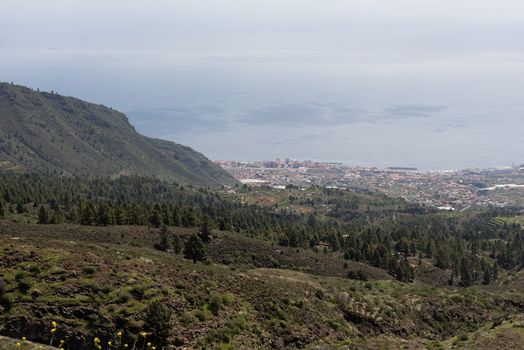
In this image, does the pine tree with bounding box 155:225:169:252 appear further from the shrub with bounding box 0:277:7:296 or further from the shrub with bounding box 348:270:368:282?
the shrub with bounding box 0:277:7:296

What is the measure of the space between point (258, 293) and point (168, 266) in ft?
27.2

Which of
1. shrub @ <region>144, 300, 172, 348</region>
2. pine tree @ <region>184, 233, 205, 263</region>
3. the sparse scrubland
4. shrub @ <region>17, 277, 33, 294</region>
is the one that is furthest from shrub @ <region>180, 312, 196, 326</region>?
pine tree @ <region>184, 233, 205, 263</region>

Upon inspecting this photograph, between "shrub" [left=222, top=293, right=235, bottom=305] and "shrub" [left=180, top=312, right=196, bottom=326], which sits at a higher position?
"shrub" [left=222, top=293, right=235, bottom=305]

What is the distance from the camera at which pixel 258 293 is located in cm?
4125

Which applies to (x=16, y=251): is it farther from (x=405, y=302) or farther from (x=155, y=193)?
(x=155, y=193)

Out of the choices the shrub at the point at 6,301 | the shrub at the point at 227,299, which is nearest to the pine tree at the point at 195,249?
the shrub at the point at 227,299

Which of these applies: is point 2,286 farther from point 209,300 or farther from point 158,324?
point 209,300

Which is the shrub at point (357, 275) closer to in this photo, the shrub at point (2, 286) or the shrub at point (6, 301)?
the shrub at point (2, 286)

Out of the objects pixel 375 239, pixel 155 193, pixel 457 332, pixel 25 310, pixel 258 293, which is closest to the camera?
pixel 25 310

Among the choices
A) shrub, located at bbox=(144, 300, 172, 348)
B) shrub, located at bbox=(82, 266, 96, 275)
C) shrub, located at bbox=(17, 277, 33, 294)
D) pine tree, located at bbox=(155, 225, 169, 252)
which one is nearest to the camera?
shrub, located at bbox=(144, 300, 172, 348)

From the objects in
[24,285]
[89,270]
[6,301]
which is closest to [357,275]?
[89,270]

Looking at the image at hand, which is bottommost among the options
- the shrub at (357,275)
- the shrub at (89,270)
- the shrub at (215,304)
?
the shrub at (357,275)

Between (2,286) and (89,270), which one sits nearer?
(2,286)

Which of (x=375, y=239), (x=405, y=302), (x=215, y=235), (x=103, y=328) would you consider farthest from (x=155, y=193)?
(x=103, y=328)
